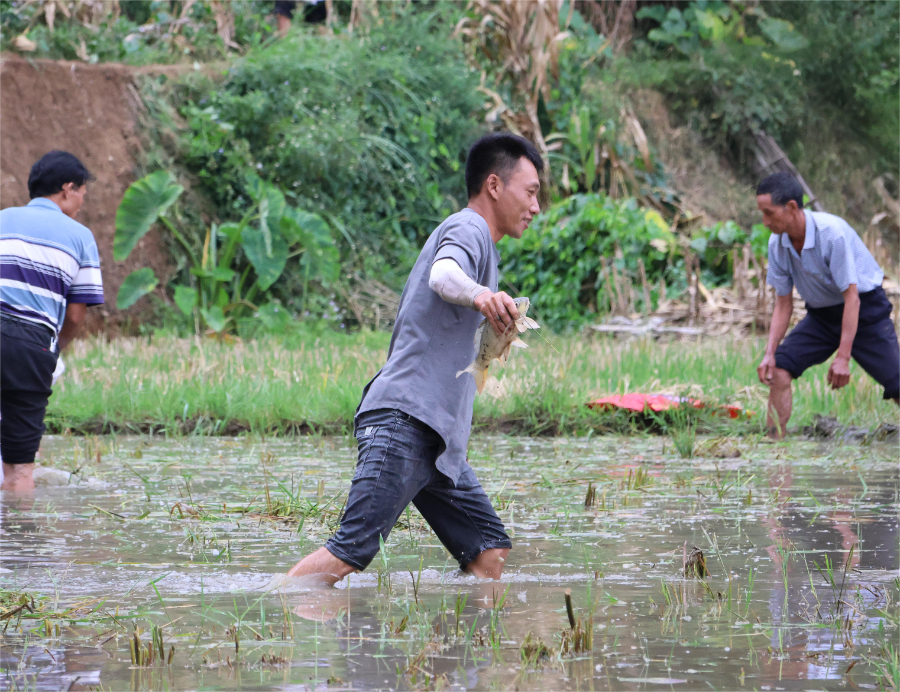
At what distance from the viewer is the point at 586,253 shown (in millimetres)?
14891

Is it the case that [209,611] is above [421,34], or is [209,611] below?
below

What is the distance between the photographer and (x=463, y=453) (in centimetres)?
418

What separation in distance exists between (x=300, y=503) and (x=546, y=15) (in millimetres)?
12360

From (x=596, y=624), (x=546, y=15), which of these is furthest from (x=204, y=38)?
(x=596, y=624)

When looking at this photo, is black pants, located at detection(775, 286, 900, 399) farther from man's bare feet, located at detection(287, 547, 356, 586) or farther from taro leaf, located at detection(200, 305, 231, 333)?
taro leaf, located at detection(200, 305, 231, 333)

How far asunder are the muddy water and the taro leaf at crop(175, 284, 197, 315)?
260 inches

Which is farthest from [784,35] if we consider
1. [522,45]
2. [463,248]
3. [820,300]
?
[463,248]

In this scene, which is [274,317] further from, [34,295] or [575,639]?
[575,639]

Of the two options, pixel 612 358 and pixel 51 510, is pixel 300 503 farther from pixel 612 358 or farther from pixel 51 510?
pixel 612 358

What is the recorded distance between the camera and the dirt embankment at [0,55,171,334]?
45.5 ft

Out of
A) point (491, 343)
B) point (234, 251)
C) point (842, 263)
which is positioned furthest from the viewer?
point (234, 251)

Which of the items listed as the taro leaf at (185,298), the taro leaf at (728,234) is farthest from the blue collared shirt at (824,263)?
the taro leaf at (185,298)

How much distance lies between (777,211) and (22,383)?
465cm

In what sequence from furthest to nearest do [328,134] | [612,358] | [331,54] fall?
[331,54], [328,134], [612,358]
